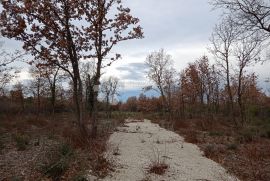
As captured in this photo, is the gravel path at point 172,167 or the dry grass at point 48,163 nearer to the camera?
the dry grass at point 48,163

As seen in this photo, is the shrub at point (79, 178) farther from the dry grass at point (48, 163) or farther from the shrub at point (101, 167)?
the shrub at point (101, 167)

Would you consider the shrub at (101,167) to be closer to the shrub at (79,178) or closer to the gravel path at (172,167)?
the gravel path at (172,167)

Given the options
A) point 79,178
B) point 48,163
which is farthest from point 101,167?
point 79,178

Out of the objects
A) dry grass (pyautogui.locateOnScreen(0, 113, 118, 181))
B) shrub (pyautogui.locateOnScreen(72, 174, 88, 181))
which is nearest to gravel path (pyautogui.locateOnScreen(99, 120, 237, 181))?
dry grass (pyautogui.locateOnScreen(0, 113, 118, 181))

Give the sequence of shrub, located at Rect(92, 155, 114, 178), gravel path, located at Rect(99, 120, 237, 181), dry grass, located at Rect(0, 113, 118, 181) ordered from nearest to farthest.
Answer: dry grass, located at Rect(0, 113, 118, 181)
shrub, located at Rect(92, 155, 114, 178)
gravel path, located at Rect(99, 120, 237, 181)

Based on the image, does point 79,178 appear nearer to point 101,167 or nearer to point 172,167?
point 101,167

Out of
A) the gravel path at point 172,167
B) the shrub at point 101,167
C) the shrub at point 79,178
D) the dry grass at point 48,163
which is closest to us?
the shrub at point 79,178

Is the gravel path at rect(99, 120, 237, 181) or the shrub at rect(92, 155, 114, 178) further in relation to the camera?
the gravel path at rect(99, 120, 237, 181)

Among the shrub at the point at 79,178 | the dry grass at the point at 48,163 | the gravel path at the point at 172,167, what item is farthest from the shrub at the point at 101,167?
the shrub at the point at 79,178

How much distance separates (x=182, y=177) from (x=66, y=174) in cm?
322

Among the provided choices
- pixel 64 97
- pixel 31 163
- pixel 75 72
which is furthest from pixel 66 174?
pixel 64 97

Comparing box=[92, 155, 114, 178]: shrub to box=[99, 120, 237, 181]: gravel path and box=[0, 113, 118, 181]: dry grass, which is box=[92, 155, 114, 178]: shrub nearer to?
box=[0, 113, 118, 181]: dry grass

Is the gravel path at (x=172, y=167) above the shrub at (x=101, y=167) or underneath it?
underneath

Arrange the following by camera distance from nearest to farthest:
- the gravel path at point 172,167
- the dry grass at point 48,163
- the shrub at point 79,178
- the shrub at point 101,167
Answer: the shrub at point 79,178
the dry grass at point 48,163
the shrub at point 101,167
the gravel path at point 172,167
